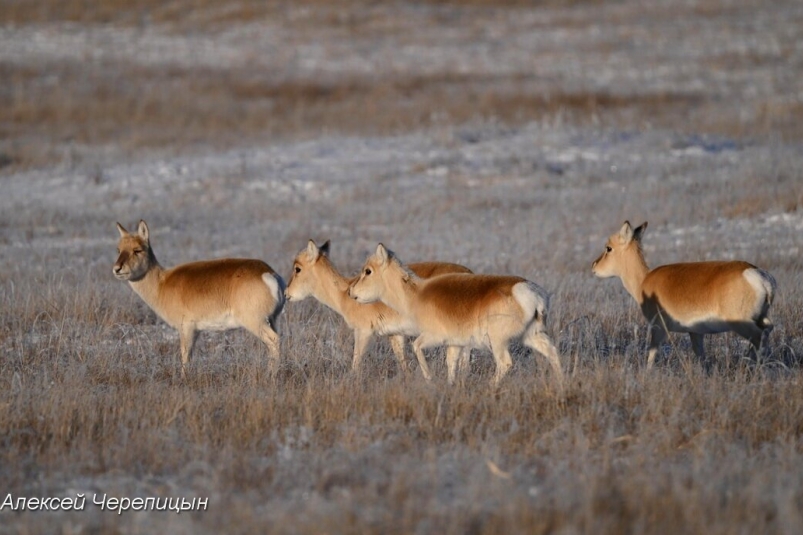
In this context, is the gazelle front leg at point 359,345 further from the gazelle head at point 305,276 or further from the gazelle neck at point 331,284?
the gazelle head at point 305,276

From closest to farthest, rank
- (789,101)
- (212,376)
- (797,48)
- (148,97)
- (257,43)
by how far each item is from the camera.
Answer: (212,376)
(789,101)
(148,97)
(797,48)
(257,43)

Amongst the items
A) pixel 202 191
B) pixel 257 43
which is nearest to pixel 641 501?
pixel 202 191

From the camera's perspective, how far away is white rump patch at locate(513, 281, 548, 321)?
7.80 m

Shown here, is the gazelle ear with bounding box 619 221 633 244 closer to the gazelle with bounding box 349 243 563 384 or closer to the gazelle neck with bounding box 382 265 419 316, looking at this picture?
the gazelle with bounding box 349 243 563 384

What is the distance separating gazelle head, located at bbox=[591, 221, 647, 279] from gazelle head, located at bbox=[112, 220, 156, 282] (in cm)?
486

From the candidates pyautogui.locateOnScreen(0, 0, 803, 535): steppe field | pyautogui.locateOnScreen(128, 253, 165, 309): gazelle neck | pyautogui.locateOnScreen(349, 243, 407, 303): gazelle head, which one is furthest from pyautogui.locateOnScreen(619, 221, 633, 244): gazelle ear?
pyautogui.locateOnScreen(128, 253, 165, 309): gazelle neck

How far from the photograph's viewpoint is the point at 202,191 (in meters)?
22.1

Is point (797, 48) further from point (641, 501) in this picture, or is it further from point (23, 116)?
point (641, 501)

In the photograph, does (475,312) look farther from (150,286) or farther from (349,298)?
(150,286)

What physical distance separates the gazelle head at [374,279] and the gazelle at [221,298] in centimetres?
75

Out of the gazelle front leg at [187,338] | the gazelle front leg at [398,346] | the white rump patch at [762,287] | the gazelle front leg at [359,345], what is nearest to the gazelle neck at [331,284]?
the gazelle front leg at [359,345]

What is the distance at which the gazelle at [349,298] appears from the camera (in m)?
9.70

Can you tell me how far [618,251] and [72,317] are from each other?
20.4 ft

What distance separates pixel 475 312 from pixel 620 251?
3.14 meters
